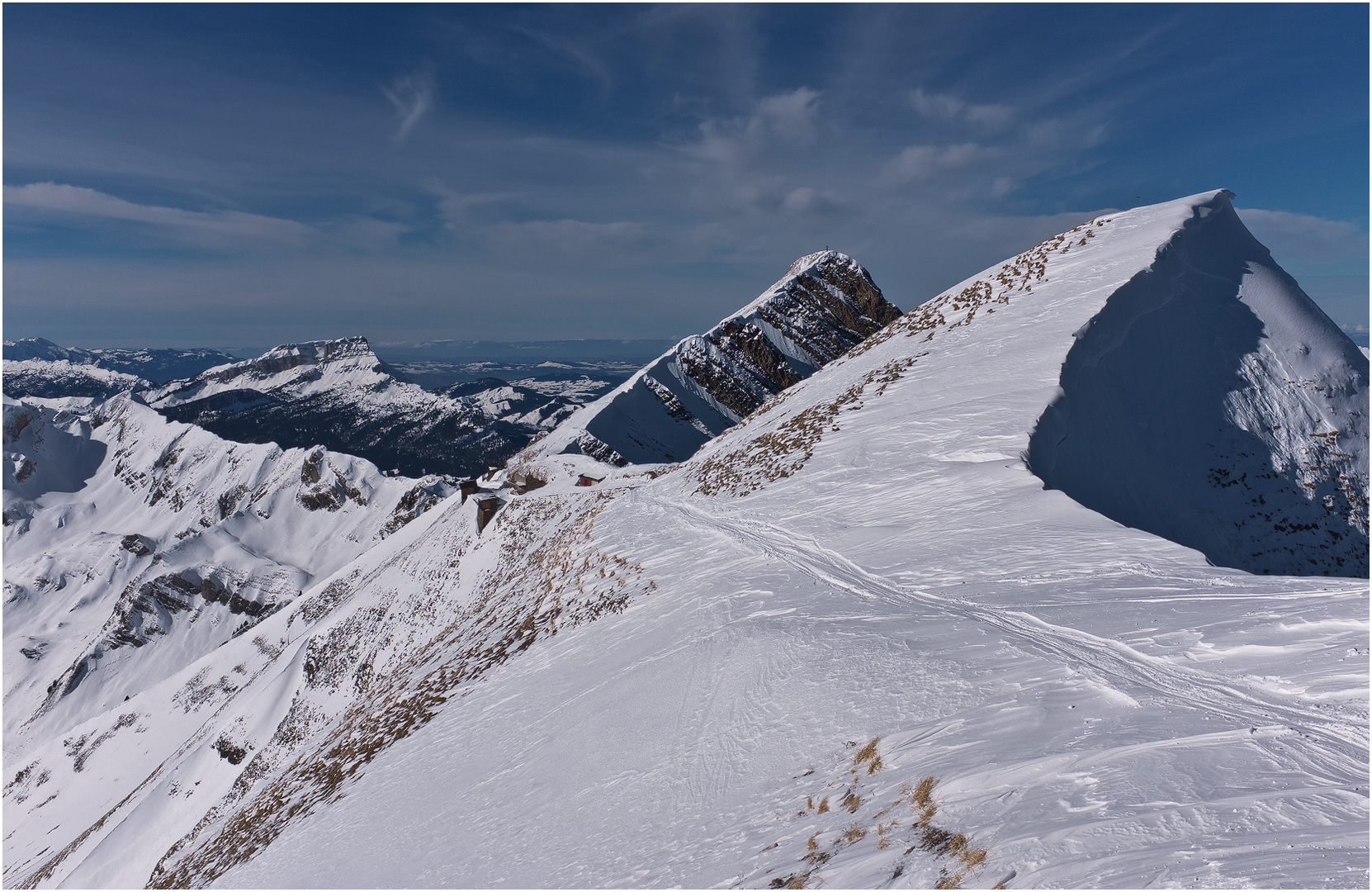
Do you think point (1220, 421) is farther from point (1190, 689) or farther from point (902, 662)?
point (902, 662)

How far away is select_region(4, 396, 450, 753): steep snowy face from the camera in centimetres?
8550

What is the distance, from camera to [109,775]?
43.3m

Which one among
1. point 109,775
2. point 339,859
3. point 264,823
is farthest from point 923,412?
point 109,775

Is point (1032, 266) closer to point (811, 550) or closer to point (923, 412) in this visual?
point (923, 412)

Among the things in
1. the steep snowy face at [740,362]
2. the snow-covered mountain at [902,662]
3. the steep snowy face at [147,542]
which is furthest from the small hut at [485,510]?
the steep snowy face at [147,542]

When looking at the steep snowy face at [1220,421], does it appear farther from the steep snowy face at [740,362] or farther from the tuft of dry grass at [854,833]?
the steep snowy face at [740,362]

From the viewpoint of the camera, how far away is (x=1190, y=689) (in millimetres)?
7484

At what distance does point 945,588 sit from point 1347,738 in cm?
610

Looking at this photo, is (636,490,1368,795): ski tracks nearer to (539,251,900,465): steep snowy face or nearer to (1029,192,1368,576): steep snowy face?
(1029,192,1368,576): steep snowy face

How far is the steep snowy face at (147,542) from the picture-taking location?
85.5m

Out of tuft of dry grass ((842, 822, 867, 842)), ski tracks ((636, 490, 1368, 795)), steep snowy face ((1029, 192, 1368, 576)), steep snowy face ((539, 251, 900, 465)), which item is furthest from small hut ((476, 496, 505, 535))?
tuft of dry grass ((842, 822, 867, 842))

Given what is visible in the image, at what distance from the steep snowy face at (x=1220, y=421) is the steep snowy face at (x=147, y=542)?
101 m

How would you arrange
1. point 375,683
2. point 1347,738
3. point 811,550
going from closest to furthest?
point 1347,738
point 811,550
point 375,683

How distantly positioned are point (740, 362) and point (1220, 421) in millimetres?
60553
